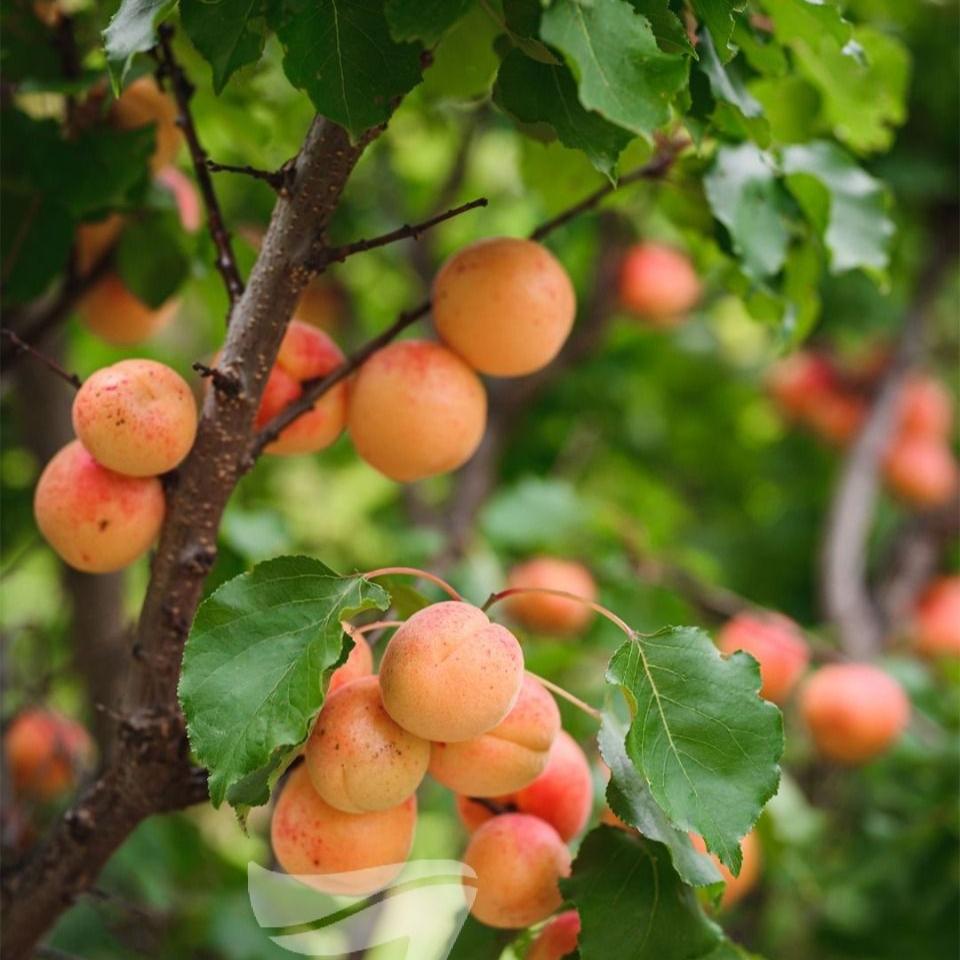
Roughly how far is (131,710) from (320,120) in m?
0.42

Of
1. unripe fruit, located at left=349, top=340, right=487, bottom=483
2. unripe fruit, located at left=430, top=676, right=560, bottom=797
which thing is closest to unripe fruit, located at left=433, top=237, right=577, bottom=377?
unripe fruit, located at left=349, top=340, right=487, bottom=483

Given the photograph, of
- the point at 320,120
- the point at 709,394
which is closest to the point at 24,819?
the point at 320,120

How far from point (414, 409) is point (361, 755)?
26 cm

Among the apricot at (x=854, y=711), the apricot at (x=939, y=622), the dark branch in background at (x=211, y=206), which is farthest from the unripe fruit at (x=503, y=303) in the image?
the apricot at (x=939, y=622)

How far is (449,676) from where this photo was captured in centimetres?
69

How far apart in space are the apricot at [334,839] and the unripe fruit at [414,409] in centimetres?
24

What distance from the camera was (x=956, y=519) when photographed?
2402mm

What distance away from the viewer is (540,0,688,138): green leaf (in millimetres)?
585

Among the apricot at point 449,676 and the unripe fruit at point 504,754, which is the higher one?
the apricot at point 449,676

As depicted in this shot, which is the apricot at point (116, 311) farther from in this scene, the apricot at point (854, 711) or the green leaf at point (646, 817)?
the apricot at point (854, 711)

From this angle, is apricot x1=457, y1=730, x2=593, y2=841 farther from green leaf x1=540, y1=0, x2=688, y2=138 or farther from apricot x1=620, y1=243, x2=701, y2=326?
apricot x1=620, y1=243, x2=701, y2=326

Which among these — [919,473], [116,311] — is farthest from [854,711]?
[116,311]

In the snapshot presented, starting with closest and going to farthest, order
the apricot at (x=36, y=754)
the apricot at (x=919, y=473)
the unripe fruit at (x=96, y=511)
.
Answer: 1. the unripe fruit at (x=96, y=511)
2. the apricot at (x=36, y=754)
3. the apricot at (x=919, y=473)

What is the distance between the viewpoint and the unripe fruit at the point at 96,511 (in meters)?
0.80
